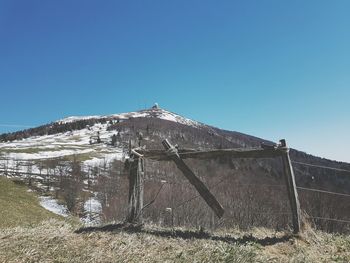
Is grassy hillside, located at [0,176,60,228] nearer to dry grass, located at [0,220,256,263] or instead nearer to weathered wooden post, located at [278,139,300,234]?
dry grass, located at [0,220,256,263]

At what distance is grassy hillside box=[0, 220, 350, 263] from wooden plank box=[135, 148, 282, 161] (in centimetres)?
185

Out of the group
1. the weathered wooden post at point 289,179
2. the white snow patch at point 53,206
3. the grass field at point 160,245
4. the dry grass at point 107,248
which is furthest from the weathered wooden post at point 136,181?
the white snow patch at point 53,206

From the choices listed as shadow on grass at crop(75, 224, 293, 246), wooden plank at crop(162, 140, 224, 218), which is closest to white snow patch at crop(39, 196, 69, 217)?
wooden plank at crop(162, 140, 224, 218)

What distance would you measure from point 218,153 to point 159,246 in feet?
10.0

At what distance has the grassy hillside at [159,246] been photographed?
7.49m

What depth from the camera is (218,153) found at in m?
10.6

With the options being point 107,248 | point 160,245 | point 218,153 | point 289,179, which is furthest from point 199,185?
point 107,248

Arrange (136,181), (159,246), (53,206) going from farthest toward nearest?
(53,206) < (136,181) < (159,246)

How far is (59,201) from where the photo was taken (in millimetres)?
66250

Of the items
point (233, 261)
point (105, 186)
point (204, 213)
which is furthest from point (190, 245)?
point (105, 186)

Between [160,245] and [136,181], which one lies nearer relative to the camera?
[160,245]

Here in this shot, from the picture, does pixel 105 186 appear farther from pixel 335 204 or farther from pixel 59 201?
pixel 335 204

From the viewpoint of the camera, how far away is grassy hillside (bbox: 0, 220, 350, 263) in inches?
295

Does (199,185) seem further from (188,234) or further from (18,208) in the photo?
(18,208)
